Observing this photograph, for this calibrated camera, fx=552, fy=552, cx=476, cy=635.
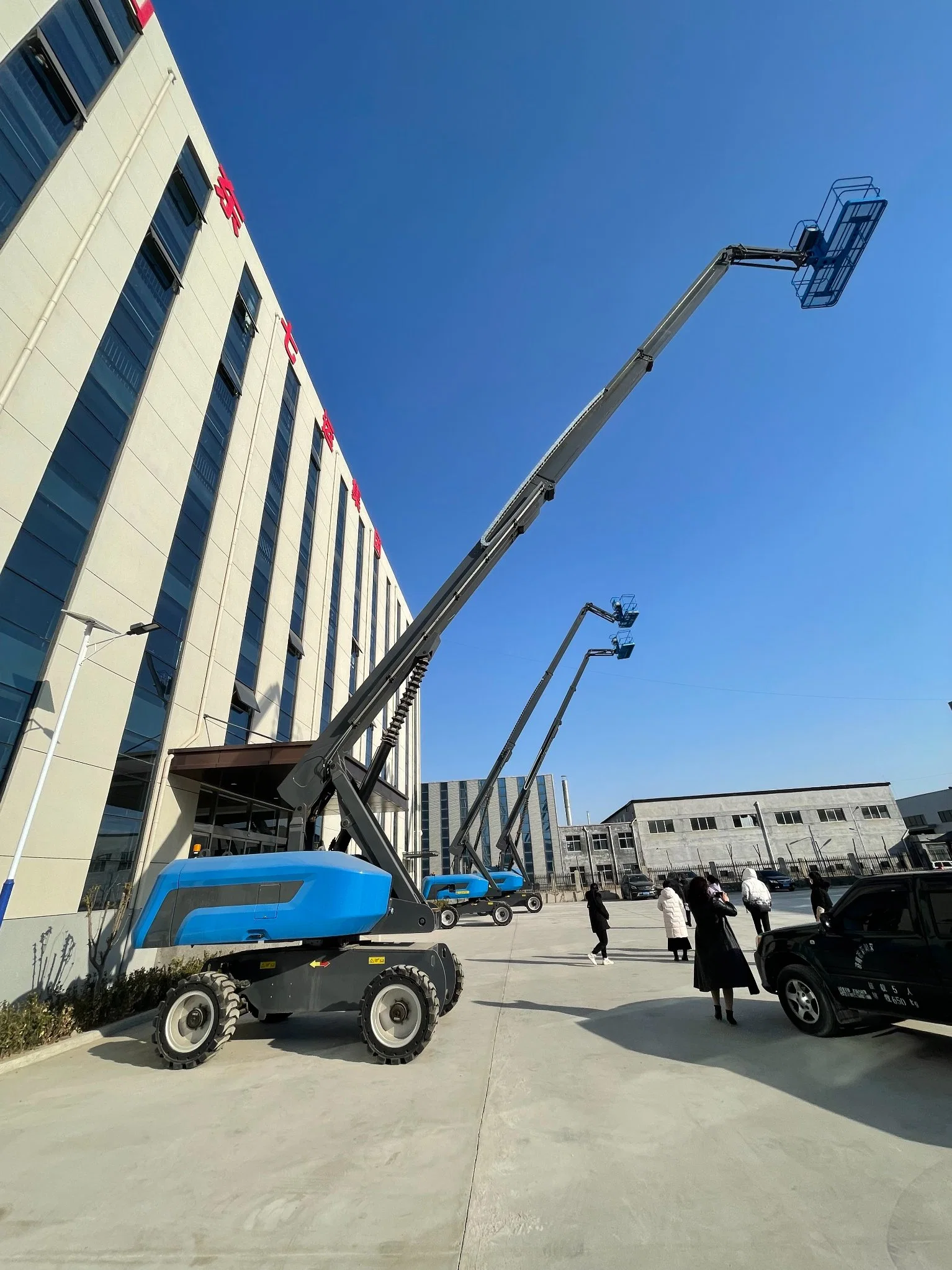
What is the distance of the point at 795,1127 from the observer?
4.50m

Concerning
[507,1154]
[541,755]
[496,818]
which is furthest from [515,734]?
[496,818]

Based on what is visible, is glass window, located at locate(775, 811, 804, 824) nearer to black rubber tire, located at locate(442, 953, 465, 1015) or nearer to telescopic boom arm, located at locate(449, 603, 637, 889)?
telescopic boom arm, located at locate(449, 603, 637, 889)

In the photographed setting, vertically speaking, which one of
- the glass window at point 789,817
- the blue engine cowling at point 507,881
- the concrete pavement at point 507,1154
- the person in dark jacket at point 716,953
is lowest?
the concrete pavement at point 507,1154

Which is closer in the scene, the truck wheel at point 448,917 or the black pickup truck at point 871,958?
the black pickup truck at point 871,958

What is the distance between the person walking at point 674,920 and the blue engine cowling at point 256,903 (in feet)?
22.8

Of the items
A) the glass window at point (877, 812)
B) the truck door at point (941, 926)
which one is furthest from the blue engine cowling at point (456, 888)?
the glass window at point (877, 812)

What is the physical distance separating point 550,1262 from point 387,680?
7.96 metres

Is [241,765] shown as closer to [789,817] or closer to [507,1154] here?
[507,1154]

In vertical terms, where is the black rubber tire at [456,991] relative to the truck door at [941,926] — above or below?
below

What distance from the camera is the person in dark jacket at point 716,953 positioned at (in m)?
7.16

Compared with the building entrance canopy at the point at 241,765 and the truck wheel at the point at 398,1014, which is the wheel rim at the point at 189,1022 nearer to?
the truck wheel at the point at 398,1014

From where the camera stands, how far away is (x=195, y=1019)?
24.6 feet

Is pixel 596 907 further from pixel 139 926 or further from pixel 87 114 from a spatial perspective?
pixel 87 114

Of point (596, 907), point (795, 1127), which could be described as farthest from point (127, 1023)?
point (795, 1127)
